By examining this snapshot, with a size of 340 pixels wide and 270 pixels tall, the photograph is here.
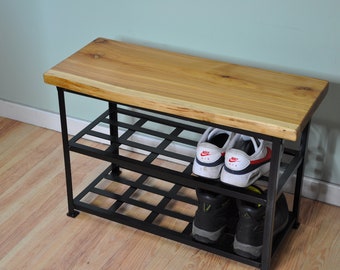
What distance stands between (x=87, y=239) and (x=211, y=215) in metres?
0.40

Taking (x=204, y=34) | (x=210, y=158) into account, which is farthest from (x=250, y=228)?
(x=204, y=34)

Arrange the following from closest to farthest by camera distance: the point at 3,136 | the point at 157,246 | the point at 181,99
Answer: the point at 181,99
the point at 157,246
the point at 3,136

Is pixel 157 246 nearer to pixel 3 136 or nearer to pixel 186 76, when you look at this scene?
pixel 186 76

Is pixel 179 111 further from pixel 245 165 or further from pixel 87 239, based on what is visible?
pixel 87 239

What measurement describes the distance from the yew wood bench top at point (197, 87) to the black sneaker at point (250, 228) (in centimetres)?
25

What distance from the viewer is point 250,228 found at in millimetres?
1760

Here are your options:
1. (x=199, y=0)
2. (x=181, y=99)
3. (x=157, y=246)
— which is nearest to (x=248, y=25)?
(x=199, y=0)

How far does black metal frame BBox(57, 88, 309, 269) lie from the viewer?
169cm

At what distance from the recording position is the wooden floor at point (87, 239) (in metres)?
1.84

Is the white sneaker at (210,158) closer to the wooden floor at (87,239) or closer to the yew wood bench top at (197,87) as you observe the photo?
the yew wood bench top at (197,87)

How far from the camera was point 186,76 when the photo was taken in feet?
5.75

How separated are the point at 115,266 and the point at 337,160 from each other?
760 millimetres

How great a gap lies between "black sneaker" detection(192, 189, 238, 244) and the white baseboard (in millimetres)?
340

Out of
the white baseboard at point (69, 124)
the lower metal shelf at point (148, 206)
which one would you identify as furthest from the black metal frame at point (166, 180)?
the white baseboard at point (69, 124)
